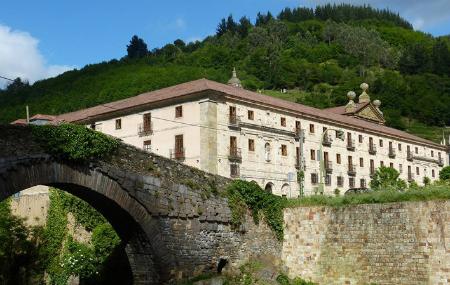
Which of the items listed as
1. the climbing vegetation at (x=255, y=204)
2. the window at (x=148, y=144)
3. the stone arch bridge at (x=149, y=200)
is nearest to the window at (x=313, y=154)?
the window at (x=148, y=144)

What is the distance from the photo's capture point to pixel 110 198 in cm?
2025

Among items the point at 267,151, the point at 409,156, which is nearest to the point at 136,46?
the point at 409,156

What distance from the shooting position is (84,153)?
19.5 metres

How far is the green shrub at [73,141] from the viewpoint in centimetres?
1870

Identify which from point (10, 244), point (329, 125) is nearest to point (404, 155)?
point (329, 125)

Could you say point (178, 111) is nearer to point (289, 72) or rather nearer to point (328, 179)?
point (328, 179)

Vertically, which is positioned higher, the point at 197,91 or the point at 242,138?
the point at 197,91

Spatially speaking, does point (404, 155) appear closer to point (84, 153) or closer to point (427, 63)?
point (84, 153)

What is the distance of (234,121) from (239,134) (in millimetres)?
1237

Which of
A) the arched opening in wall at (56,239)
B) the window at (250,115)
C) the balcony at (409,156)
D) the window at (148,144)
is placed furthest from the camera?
the balcony at (409,156)

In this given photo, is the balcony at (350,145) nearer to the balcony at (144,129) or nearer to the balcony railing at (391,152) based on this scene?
the balcony railing at (391,152)

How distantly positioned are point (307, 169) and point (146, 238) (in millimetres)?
33509

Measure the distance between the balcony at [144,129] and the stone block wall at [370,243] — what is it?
22747mm

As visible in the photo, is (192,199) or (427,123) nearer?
(192,199)
